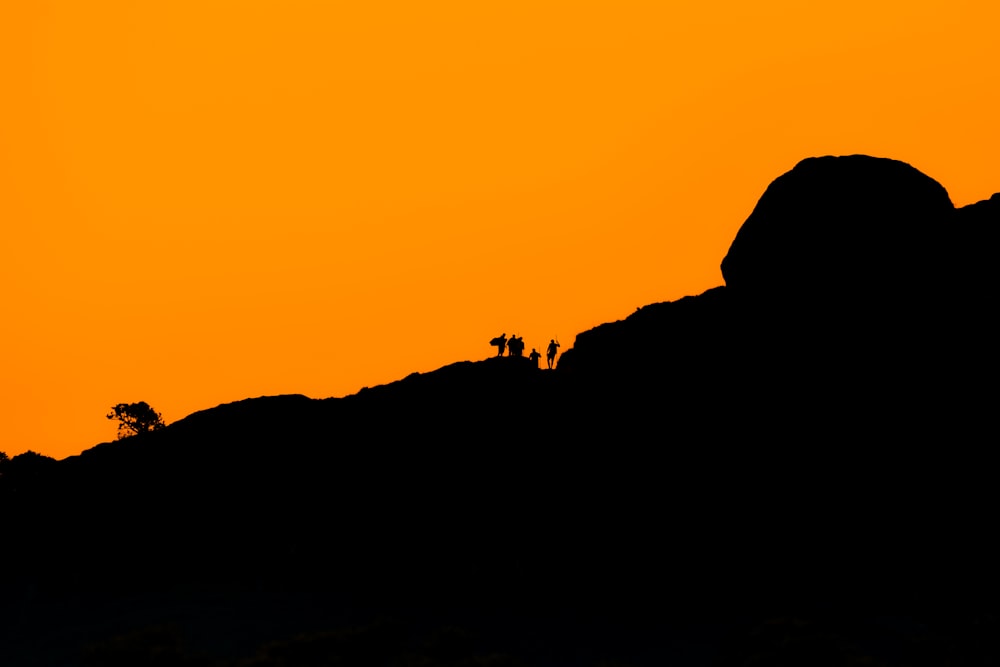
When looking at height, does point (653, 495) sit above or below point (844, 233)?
below

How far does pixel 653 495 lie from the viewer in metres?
57.1

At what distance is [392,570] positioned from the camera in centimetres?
6119

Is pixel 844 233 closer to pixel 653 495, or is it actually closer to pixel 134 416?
pixel 653 495

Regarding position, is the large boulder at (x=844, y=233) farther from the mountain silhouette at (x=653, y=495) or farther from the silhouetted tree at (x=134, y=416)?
the silhouetted tree at (x=134, y=416)

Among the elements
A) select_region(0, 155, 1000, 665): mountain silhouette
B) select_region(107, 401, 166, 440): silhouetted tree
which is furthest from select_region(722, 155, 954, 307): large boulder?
select_region(107, 401, 166, 440): silhouetted tree

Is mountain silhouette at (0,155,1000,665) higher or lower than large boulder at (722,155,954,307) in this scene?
lower

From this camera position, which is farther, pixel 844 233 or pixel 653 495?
pixel 844 233

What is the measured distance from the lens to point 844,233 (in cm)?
6000

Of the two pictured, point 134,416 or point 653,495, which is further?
point 134,416

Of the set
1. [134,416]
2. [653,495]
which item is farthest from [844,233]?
[134,416]

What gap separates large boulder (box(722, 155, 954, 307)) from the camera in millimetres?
58812

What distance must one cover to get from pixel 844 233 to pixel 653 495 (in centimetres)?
1749

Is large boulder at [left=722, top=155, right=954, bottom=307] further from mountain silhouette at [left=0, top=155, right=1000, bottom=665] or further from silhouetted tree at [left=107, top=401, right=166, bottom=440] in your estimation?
silhouetted tree at [left=107, top=401, right=166, bottom=440]

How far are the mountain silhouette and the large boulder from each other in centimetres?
15
